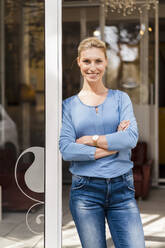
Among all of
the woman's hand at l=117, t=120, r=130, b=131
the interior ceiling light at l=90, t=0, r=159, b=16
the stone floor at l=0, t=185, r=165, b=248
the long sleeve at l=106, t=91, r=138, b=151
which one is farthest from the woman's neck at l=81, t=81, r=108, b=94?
the interior ceiling light at l=90, t=0, r=159, b=16

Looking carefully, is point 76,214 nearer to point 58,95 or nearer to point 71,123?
point 71,123

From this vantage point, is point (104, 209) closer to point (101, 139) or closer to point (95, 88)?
point (101, 139)

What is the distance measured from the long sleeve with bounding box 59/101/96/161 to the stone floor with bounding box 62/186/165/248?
367 millimetres

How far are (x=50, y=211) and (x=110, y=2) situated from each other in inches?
84.0

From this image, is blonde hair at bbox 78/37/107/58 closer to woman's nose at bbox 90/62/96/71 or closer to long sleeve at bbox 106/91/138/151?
woman's nose at bbox 90/62/96/71

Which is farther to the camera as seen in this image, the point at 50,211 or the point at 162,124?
the point at 162,124

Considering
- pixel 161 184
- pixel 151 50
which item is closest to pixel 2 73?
pixel 151 50

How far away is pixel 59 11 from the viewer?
9.18ft

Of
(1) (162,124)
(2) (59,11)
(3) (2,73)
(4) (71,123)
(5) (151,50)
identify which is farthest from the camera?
(3) (2,73)

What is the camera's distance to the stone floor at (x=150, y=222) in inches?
124

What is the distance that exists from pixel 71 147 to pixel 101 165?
7.9 inches

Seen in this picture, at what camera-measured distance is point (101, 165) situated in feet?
7.91

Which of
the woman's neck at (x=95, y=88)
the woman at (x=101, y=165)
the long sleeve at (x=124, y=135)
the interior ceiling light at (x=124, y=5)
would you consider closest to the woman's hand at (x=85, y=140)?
the woman at (x=101, y=165)

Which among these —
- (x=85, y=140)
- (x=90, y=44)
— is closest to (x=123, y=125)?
(x=85, y=140)
